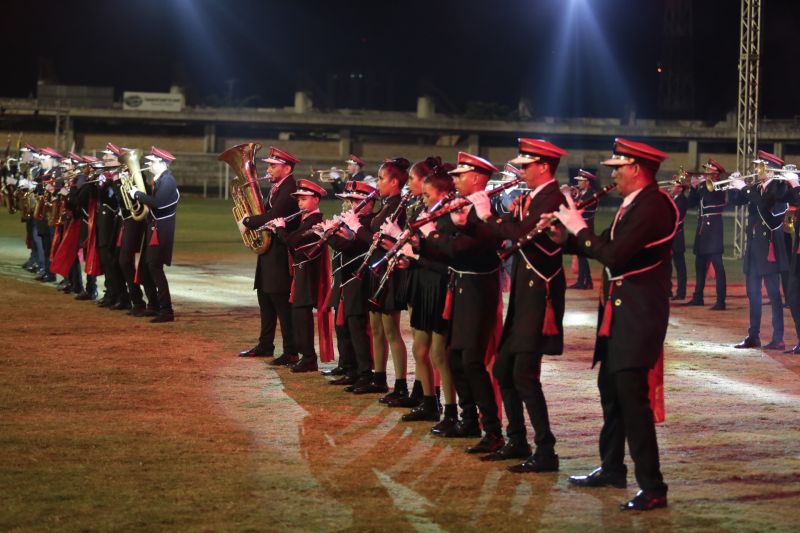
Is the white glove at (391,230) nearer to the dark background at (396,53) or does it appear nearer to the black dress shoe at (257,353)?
the black dress shoe at (257,353)

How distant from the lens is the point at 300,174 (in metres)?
55.4

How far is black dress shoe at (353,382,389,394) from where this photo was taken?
33.1 feet

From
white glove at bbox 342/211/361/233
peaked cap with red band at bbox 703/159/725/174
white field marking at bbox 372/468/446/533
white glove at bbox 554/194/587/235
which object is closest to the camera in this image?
white field marking at bbox 372/468/446/533

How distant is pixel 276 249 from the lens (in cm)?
1184

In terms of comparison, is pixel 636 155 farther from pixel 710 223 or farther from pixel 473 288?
pixel 710 223

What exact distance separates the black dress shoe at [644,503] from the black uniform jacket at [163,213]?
9.39 meters

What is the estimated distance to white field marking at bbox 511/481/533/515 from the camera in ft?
20.9

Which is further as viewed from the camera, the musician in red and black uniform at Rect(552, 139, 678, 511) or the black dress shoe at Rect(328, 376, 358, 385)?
the black dress shoe at Rect(328, 376, 358, 385)

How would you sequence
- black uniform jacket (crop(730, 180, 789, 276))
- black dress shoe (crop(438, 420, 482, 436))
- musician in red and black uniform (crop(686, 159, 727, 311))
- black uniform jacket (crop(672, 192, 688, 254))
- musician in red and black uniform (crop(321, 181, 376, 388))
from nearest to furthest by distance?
1. black dress shoe (crop(438, 420, 482, 436))
2. musician in red and black uniform (crop(321, 181, 376, 388))
3. black uniform jacket (crop(730, 180, 789, 276))
4. musician in red and black uniform (crop(686, 159, 727, 311))
5. black uniform jacket (crop(672, 192, 688, 254))

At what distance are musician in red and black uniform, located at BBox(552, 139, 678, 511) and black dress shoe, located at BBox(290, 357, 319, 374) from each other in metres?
5.10

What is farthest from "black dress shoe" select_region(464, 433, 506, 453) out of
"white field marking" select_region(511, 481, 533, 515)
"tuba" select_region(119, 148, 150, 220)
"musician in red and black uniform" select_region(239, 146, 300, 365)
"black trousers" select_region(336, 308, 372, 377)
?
"tuba" select_region(119, 148, 150, 220)

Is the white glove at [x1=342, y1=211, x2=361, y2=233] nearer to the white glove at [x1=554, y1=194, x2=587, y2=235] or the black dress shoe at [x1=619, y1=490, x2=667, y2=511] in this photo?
the white glove at [x1=554, y1=194, x2=587, y2=235]

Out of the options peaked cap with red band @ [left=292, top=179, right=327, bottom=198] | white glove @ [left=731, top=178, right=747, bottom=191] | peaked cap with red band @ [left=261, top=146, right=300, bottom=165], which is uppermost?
peaked cap with red band @ [left=261, top=146, right=300, bottom=165]

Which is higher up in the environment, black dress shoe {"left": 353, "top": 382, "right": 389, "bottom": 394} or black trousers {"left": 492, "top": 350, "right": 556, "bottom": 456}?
black trousers {"left": 492, "top": 350, "right": 556, "bottom": 456}
